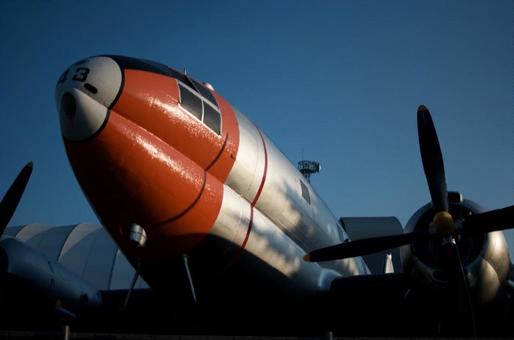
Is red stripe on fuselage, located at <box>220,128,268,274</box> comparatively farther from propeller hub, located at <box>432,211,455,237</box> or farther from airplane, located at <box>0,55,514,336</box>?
propeller hub, located at <box>432,211,455,237</box>

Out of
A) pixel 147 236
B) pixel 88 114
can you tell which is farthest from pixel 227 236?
pixel 88 114

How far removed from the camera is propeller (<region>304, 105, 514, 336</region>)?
26.3 feet

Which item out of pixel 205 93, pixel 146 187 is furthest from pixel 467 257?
pixel 146 187

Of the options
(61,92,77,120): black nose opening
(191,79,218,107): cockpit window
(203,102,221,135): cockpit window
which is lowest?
→ (61,92,77,120): black nose opening

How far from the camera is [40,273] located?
1023 cm

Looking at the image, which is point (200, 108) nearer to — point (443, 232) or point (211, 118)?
point (211, 118)

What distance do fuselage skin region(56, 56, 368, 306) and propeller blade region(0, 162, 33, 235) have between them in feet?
10.4

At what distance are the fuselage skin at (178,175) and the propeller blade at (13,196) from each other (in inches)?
125

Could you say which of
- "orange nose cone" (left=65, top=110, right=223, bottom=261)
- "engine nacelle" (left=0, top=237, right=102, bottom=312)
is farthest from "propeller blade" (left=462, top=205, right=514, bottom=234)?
"engine nacelle" (left=0, top=237, right=102, bottom=312)

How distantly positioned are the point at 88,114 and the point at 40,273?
5279 mm

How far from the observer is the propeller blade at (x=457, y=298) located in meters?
7.84

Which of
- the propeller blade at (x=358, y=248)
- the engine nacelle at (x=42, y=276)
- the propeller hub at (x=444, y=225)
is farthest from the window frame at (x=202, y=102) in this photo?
the engine nacelle at (x=42, y=276)

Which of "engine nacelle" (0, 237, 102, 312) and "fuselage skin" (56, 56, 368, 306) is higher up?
"fuselage skin" (56, 56, 368, 306)

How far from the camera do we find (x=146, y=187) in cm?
725
